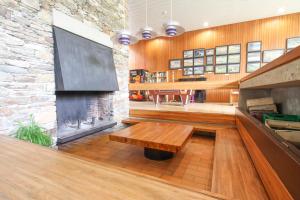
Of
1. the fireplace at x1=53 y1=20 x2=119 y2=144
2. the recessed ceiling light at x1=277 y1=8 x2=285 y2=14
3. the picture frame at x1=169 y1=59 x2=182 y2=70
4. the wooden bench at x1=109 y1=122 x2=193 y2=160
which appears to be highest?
the recessed ceiling light at x1=277 y1=8 x2=285 y2=14

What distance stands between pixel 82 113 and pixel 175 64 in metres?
5.51

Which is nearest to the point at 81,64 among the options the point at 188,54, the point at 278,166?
the point at 278,166

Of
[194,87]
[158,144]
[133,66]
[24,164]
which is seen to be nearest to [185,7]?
[194,87]

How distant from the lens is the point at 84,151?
264 cm

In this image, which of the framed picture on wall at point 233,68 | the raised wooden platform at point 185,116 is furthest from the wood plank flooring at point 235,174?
the framed picture on wall at point 233,68

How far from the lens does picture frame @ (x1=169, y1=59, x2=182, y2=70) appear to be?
7816mm

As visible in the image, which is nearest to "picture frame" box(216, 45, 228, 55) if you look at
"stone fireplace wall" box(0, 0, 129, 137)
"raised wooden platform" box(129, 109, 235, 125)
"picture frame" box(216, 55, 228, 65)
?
"picture frame" box(216, 55, 228, 65)

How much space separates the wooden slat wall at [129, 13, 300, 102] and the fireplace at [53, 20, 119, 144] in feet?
15.8

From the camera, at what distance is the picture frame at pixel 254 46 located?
20.8 ft

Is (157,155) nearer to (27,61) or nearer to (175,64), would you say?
(27,61)

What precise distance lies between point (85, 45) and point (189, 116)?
263 cm

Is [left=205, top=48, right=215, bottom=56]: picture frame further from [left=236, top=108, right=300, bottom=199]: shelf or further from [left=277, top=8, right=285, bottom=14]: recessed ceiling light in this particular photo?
[left=236, top=108, right=300, bottom=199]: shelf

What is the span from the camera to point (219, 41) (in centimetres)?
700

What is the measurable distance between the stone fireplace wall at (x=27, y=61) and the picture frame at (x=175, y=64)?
551cm
